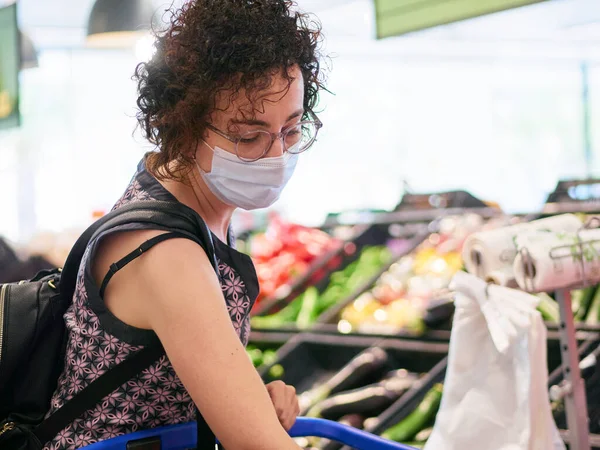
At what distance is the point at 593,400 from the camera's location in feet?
8.13

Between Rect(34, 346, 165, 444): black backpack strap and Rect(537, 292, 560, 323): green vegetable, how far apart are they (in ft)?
7.18

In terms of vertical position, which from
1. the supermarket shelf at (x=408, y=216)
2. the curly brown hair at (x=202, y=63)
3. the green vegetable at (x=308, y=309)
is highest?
the curly brown hair at (x=202, y=63)

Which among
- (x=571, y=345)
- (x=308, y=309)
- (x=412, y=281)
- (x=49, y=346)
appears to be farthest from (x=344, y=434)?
(x=308, y=309)

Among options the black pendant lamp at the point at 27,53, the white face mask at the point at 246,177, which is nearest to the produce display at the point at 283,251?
the black pendant lamp at the point at 27,53

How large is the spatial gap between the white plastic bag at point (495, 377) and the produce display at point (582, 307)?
1.38m

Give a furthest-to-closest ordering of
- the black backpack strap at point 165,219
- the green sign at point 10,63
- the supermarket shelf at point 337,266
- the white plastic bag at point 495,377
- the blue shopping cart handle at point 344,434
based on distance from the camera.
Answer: the green sign at point 10,63
the supermarket shelf at point 337,266
the white plastic bag at point 495,377
the blue shopping cart handle at point 344,434
the black backpack strap at point 165,219

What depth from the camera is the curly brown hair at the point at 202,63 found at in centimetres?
127

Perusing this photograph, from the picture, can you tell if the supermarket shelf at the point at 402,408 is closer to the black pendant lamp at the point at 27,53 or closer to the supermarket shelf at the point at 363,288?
the supermarket shelf at the point at 363,288

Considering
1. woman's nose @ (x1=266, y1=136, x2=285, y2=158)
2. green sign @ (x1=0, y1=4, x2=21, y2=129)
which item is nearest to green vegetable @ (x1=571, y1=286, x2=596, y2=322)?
woman's nose @ (x1=266, y1=136, x2=285, y2=158)

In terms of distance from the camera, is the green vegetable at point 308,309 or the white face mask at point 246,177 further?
the green vegetable at point 308,309

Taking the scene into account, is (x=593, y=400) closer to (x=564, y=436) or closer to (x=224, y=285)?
(x=564, y=436)

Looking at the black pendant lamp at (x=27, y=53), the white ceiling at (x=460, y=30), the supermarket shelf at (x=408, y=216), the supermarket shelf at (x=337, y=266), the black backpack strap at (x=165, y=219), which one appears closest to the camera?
the black backpack strap at (x=165, y=219)

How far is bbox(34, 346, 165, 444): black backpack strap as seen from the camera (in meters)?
1.24

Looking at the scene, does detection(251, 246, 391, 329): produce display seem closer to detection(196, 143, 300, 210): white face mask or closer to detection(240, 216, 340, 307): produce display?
detection(240, 216, 340, 307): produce display
